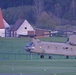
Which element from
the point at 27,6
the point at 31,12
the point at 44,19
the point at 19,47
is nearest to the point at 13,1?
the point at 27,6

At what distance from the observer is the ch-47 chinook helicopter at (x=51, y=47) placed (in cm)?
5066


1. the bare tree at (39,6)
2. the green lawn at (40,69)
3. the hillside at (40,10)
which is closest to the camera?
the green lawn at (40,69)

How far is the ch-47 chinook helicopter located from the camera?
166 feet

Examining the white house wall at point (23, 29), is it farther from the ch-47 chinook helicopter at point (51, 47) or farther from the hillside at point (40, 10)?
the ch-47 chinook helicopter at point (51, 47)

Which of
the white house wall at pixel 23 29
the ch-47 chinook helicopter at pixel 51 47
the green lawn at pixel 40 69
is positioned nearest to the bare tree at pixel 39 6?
the white house wall at pixel 23 29

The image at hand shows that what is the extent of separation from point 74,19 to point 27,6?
1472 centimetres

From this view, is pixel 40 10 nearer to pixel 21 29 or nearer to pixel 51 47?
pixel 21 29

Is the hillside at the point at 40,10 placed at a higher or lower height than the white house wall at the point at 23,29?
higher

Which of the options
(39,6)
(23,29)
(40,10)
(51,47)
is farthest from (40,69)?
(39,6)

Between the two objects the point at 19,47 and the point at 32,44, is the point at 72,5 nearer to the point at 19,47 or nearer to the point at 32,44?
the point at 19,47

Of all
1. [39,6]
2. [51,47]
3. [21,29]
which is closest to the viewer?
[51,47]

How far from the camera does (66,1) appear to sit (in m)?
119

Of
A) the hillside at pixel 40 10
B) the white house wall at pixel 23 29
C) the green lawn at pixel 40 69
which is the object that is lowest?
the green lawn at pixel 40 69

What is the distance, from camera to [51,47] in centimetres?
5134
